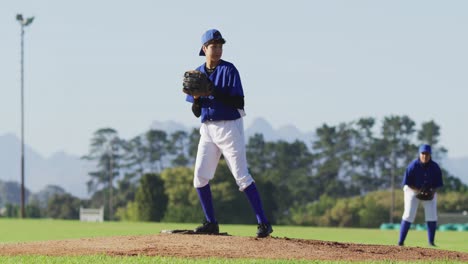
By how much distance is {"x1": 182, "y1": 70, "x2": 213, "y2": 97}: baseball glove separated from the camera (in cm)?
1195

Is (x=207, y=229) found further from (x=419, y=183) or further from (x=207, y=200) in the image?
(x=419, y=183)

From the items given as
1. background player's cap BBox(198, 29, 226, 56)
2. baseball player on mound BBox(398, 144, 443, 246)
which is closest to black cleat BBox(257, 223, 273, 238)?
background player's cap BBox(198, 29, 226, 56)

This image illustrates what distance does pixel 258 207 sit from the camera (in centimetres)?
1230

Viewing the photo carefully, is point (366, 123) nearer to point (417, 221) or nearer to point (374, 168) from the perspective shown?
point (374, 168)

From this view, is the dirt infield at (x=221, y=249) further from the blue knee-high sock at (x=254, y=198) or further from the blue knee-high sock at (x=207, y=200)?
the blue knee-high sock at (x=207, y=200)

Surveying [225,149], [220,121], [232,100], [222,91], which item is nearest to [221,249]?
[225,149]

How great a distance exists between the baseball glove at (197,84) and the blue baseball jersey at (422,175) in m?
5.88

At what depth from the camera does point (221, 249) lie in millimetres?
11391

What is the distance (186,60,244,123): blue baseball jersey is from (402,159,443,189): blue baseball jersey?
5643 mm

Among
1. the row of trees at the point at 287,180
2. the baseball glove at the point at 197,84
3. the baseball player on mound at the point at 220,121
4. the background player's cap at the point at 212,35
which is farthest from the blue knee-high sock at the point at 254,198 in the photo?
the row of trees at the point at 287,180

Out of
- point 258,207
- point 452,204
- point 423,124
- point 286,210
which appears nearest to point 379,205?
point 452,204

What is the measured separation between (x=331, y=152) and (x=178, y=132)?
1999cm

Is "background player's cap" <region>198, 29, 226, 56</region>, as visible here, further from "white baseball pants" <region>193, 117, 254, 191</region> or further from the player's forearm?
"white baseball pants" <region>193, 117, 254, 191</region>

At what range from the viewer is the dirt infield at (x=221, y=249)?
36.7 ft
